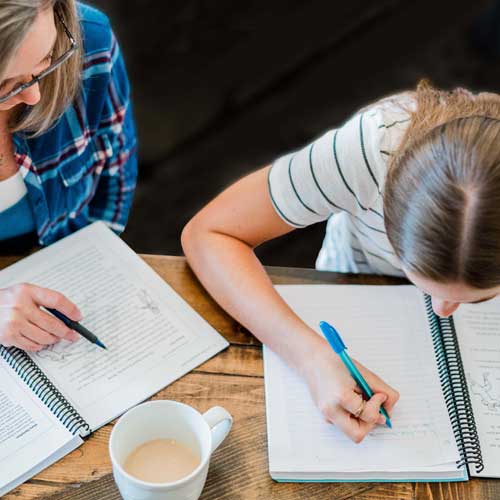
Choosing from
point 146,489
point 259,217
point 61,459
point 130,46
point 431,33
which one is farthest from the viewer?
point 431,33

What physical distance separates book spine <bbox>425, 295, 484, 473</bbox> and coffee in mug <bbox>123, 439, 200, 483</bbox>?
0.33 meters

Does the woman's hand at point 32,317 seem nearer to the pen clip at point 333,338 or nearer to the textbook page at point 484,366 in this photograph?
the pen clip at point 333,338

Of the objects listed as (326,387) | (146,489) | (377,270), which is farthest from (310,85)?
(146,489)

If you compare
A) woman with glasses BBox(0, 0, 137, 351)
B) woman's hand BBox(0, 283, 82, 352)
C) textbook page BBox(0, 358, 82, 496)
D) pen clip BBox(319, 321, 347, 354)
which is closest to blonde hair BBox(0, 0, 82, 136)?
woman with glasses BBox(0, 0, 137, 351)

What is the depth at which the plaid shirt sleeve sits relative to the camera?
124 centimetres

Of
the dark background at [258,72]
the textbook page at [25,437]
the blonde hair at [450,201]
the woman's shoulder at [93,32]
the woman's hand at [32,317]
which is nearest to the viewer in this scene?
the blonde hair at [450,201]

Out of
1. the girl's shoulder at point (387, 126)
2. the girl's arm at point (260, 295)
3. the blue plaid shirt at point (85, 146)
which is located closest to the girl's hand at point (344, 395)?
the girl's arm at point (260, 295)

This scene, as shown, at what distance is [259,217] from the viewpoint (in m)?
1.11

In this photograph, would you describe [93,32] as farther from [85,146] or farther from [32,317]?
[32,317]

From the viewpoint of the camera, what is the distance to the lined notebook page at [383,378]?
93cm

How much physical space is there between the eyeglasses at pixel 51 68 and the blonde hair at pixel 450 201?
0.45 metres

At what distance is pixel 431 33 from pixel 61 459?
6.63 feet

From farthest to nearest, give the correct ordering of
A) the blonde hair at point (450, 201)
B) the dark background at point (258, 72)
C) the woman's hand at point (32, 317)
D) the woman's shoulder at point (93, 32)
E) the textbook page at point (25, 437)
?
the dark background at point (258, 72), the woman's shoulder at point (93, 32), the woman's hand at point (32, 317), the textbook page at point (25, 437), the blonde hair at point (450, 201)

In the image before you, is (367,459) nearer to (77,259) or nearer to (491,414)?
(491,414)
